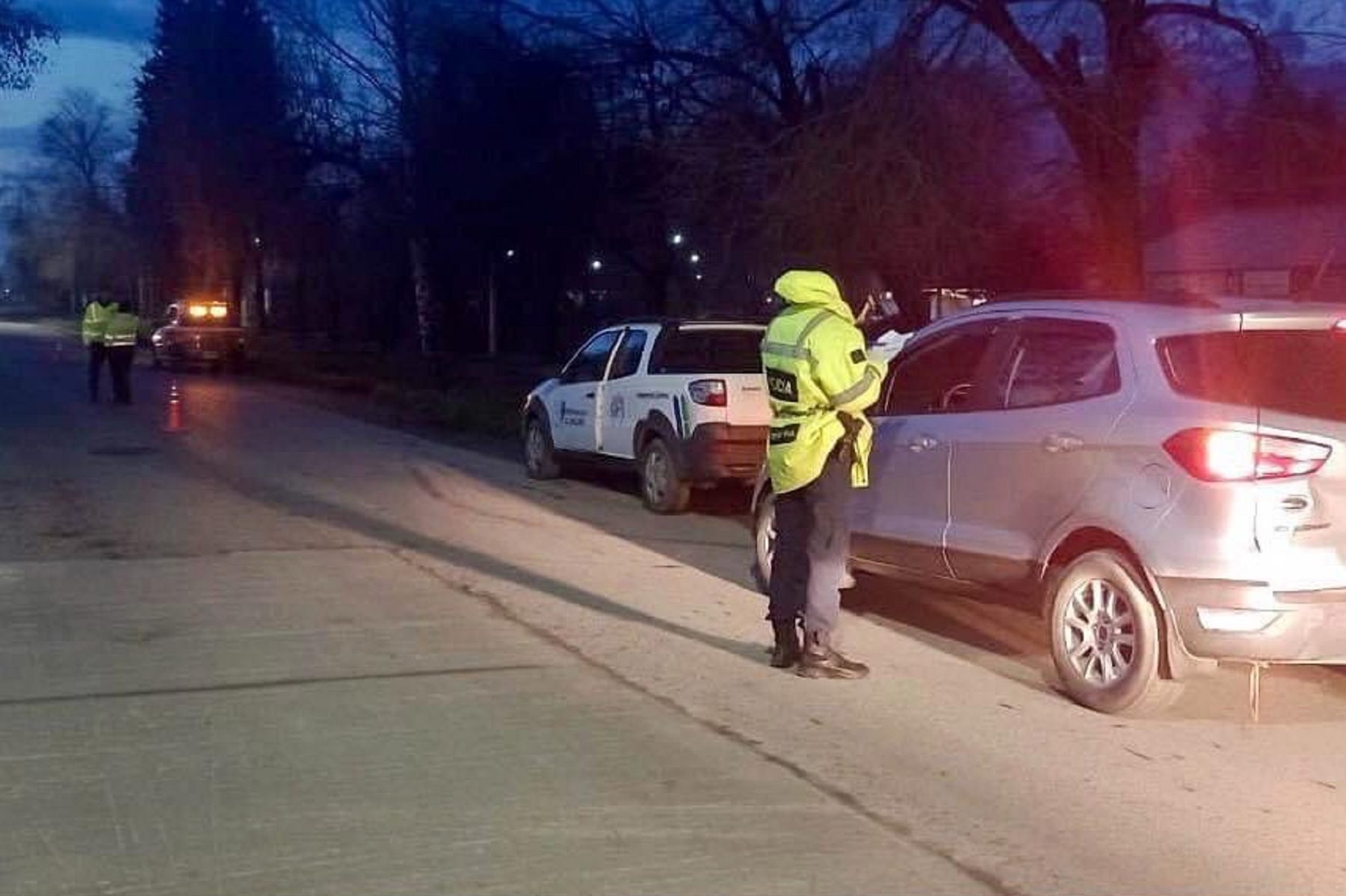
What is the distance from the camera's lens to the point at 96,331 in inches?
1062

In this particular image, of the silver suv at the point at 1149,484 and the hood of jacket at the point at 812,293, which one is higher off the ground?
the hood of jacket at the point at 812,293

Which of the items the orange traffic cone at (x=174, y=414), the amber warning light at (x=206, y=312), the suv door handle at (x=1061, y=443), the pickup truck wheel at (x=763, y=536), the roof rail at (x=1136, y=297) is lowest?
the orange traffic cone at (x=174, y=414)

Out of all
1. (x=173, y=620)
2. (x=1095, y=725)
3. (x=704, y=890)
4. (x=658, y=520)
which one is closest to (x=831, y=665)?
(x=1095, y=725)

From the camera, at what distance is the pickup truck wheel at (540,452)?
1736cm

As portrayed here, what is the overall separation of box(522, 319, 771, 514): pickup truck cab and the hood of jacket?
5207 millimetres

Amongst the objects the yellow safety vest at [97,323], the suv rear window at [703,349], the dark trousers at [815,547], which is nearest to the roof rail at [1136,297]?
the dark trousers at [815,547]

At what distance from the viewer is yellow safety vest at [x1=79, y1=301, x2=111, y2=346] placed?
26812mm

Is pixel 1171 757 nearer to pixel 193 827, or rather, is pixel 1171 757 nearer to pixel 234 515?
pixel 193 827

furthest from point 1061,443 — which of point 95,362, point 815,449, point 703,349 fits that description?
point 95,362

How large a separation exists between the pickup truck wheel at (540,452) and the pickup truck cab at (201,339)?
24278 mm

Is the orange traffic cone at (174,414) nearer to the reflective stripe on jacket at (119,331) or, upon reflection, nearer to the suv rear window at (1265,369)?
the reflective stripe on jacket at (119,331)

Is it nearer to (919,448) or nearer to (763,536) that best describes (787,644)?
(919,448)

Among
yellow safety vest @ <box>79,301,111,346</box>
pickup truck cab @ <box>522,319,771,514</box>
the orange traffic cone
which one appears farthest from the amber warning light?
pickup truck cab @ <box>522,319,771,514</box>

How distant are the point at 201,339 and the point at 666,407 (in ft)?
91.0
